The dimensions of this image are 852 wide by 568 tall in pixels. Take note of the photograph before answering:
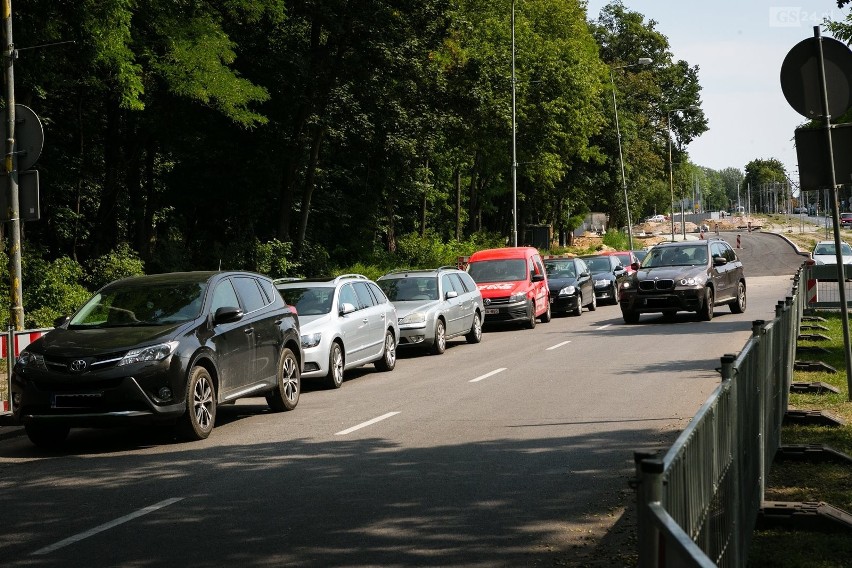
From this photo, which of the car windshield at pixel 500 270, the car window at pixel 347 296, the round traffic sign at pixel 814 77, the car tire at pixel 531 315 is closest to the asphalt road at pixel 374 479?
the car window at pixel 347 296

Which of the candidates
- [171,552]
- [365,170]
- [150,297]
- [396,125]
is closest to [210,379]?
[150,297]

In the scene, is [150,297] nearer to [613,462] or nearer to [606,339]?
[613,462]

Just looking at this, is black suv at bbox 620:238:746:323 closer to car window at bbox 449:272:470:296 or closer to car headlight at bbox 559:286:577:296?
car window at bbox 449:272:470:296

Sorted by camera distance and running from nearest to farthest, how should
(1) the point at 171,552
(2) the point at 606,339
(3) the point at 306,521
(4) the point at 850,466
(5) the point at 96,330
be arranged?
1. (1) the point at 171,552
2. (3) the point at 306,521
3. (4) the point at 850,466
4. (5) the point at 96,330
5. (2) the point at 606,339

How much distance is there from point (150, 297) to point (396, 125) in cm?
2521

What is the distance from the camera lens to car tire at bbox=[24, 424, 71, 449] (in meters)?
11.2

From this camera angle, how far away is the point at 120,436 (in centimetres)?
1234

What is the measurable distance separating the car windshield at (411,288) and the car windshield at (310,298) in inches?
193

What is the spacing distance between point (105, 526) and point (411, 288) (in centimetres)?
1590

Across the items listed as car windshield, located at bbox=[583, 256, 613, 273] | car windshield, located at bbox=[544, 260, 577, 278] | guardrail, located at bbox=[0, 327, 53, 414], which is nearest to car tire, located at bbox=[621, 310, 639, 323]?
car windshield, located at bbox=[544, 260, 577, 278]

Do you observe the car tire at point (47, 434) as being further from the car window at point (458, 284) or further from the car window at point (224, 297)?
the car window at point (458, 284)

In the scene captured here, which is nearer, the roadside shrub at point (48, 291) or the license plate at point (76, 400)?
the license plate at point (76, 400)

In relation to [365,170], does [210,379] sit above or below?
below

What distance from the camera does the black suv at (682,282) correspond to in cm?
2633
